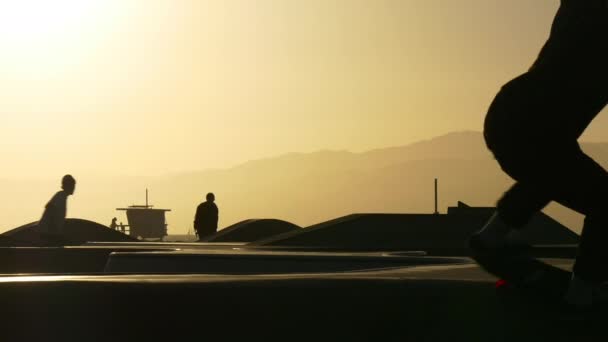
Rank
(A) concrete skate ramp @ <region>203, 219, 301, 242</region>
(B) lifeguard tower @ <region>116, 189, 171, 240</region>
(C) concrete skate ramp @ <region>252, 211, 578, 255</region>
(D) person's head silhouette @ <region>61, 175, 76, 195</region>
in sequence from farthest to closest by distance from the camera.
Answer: (B) lifeguard tower @ <region>116, 189, 171, 240</region> → (A) concrete skate ramp @ <region>203, 219, 301, 242</region> → (C) concrete skate ramp @ <region>252, 211, 578, 255</region> → (D) person's head silhouette @ <region>61, 175, 76, 195</region>

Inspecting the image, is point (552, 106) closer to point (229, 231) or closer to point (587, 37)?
point (587, 37)

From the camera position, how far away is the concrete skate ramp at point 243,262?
251 inches

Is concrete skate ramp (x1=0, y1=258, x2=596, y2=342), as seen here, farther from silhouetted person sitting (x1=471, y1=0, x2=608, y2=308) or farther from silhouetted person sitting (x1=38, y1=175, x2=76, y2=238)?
silhouetted person sitting (x1=38, y1=175, x2=76, y2=238)

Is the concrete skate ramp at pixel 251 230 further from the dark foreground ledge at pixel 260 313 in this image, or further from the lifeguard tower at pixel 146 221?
the lifeguard tower at pixel 146 221

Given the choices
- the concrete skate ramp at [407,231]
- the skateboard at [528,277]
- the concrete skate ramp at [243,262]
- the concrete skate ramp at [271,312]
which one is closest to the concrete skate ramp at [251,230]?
the concrete skate ramp at [407,231]

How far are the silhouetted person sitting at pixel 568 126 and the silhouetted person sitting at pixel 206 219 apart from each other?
18.9m

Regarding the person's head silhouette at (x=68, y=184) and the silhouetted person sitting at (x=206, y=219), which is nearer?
the person's head silhouette at (x=68, y=184)

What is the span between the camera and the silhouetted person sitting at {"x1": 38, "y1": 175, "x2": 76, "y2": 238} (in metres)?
11.4

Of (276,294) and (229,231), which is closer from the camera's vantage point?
(276,294)

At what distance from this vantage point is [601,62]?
101 inches

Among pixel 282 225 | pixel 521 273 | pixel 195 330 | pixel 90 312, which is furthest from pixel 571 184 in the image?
pixel 282 225

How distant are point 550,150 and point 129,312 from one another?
118cm

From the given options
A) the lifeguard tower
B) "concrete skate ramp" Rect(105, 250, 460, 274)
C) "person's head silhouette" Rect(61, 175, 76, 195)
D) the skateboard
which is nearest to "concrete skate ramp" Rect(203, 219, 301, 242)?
"person's head silhouette" Rect(61, 175, 76, 195)

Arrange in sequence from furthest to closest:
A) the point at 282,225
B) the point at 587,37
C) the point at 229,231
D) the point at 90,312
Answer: the point at 282,225 → the point at 229,231 → the point at 587,37 → the point at 90,312
